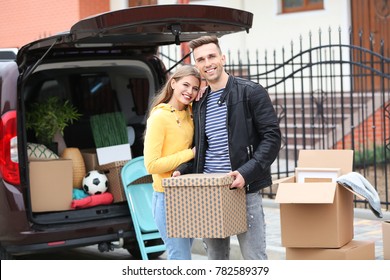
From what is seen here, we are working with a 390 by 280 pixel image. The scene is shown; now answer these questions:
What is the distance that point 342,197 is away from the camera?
16.9ft

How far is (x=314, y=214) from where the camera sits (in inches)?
203

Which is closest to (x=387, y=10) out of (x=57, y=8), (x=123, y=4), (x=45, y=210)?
(x=123, y=4)

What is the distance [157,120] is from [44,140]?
2.58 metres

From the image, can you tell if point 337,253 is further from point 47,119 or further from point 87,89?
point 87,89

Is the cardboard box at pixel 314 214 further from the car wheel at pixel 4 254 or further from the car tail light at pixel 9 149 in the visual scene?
the car wheel at pixel 4 254

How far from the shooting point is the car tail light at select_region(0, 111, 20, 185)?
6547mm

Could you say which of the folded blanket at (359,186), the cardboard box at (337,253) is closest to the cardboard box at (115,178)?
the cardboard box at (337,253)

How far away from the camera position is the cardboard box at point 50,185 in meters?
6.87

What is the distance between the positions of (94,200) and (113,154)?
573 millimetres

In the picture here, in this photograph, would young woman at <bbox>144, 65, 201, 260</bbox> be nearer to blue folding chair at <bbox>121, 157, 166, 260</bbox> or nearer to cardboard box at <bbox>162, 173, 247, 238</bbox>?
cardboard box at <bbox>162, 173, 247, 238</bbox>

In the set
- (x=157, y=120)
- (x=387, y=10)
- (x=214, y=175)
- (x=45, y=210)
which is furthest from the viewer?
(x=387, y=10)

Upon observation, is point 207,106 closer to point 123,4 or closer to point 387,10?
point 387,10

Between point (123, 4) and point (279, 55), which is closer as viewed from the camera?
point (279, 55)

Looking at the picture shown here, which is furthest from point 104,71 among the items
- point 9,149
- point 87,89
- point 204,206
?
point 204,206
